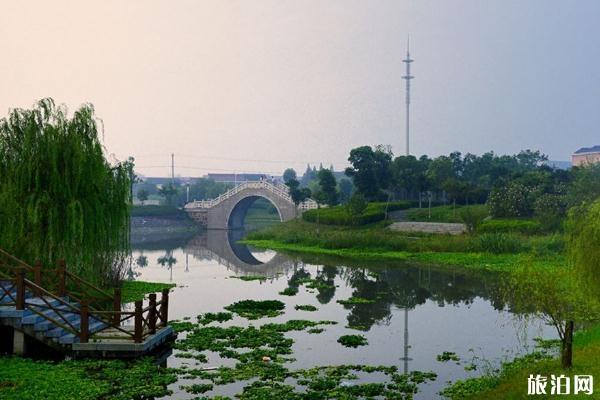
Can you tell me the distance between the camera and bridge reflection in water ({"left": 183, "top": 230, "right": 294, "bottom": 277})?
3819 cm

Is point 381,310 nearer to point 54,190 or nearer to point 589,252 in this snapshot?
point 589,252

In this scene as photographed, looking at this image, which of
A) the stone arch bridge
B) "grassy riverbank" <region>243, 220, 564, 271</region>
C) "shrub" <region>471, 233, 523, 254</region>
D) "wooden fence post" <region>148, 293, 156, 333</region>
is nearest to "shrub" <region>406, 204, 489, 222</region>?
"grassy riverbank" <region>243, 220, 564, 271</region>

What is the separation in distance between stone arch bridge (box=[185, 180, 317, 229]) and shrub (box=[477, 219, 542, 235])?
1162 inches

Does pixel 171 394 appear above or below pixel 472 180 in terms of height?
below

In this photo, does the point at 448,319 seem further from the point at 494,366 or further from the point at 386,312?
the point at 494,366

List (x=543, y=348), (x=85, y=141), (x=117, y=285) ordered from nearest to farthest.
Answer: (x=543, y=348) < (x=85, y=141) < (x=117, y=285)

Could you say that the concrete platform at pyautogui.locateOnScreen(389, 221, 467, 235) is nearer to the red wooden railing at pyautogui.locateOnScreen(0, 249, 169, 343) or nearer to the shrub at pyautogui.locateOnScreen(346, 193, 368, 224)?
the shrub at pyautogui.locateOnScreen(346, 193, 368, 224)

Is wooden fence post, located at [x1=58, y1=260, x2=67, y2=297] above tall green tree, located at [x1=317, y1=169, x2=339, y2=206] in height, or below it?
below

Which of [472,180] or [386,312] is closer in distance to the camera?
[386,312]

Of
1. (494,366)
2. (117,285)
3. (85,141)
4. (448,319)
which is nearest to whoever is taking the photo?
(494,366)

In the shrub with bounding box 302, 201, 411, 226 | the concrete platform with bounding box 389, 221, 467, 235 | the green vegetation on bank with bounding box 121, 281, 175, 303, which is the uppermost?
the shrub with bounding box 302, 201, 411, 226

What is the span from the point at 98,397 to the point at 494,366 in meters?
8.99

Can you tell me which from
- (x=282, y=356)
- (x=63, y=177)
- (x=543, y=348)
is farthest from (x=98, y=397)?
(x=543, y=348)

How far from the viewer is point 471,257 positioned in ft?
124
